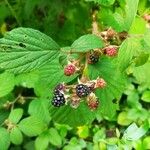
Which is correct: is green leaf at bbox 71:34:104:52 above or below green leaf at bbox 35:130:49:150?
above

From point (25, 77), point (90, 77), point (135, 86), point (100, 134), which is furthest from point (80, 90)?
point (135, 86)

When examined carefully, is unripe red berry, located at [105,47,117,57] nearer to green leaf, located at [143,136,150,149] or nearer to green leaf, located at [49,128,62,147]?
green leaf, located at [143,136,150,149]

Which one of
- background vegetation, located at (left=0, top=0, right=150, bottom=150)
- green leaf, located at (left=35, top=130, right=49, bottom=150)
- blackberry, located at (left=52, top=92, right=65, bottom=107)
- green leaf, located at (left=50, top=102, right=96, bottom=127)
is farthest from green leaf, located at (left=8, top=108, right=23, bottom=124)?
blackberry, located at (left=52, top=92, right=65, bottom=107)

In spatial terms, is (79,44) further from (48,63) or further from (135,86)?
(135,86)

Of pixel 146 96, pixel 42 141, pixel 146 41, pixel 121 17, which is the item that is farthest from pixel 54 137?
pixel 146 41

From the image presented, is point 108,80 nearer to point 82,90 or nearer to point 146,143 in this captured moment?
point 82,90

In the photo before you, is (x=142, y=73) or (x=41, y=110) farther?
(x=41, y=110)
